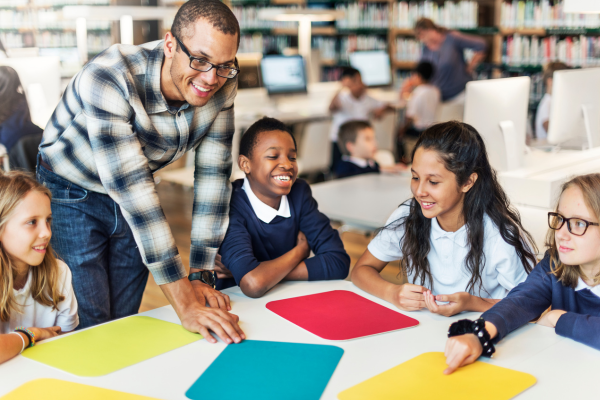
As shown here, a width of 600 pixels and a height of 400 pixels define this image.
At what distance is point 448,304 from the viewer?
4.58 ft

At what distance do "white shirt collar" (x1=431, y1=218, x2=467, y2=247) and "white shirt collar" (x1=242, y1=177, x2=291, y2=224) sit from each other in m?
0.43

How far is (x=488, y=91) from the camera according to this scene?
244cm

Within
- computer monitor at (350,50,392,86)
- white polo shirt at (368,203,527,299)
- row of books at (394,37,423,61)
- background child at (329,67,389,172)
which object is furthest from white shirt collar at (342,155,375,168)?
row of books at (394,37,423,61)

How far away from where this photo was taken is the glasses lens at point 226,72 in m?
1.38

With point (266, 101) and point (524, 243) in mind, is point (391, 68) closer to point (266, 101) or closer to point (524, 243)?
point (266, 101)

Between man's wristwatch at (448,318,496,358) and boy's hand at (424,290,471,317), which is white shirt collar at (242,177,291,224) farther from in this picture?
man's wristwatch at (448,318,496,358)

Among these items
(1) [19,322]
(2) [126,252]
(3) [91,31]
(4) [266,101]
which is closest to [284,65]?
(4) [266,101]

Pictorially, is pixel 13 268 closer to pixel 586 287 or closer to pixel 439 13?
→ pixel 586 287

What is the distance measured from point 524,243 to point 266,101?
15.5ft

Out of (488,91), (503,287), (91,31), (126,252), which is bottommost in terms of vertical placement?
(503,287)

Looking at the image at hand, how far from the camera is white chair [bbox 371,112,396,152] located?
212 inches

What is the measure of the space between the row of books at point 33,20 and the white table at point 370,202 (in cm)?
309

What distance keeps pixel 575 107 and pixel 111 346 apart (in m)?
2.34

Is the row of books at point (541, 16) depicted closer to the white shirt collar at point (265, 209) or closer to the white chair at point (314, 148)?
the white chair at point (314, 148)
